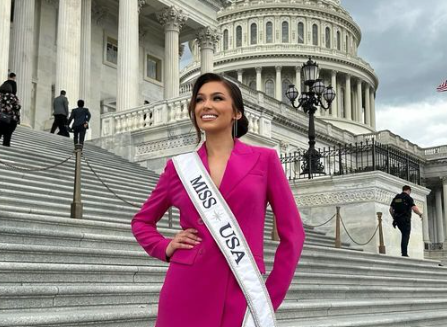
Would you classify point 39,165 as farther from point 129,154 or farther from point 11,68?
point 11,68

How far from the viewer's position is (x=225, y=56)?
282 feet

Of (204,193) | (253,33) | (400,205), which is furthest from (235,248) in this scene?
(253,33)

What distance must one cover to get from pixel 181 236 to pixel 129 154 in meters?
19.6

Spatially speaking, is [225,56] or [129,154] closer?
[129,154]

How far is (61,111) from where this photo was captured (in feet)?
69.4

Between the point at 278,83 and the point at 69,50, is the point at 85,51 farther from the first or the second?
the point at 278,83

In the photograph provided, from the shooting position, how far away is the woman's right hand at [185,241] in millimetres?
2678

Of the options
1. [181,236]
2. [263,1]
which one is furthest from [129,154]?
[263,1]

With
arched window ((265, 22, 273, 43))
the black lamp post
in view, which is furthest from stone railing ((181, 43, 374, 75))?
the black lamp post

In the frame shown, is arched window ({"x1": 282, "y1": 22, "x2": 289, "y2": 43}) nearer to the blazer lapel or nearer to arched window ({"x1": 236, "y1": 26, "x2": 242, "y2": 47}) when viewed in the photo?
arched window ({"x1": 236, "y1": 26, "x2": 242, "y2": 47})

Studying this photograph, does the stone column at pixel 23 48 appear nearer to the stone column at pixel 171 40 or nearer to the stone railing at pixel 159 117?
the stone railing at pixel 159 117

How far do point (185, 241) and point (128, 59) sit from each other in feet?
85.4

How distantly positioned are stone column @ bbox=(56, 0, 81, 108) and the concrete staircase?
31.4ft

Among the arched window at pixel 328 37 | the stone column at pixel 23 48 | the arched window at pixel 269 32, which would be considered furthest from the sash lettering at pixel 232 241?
the arched window at pixel 328 37
